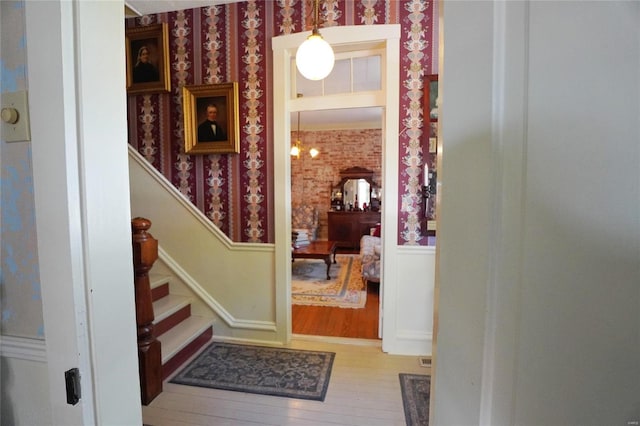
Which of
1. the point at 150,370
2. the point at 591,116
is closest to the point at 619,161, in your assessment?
the point at 591,116

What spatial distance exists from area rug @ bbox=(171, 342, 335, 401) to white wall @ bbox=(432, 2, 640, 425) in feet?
5.61

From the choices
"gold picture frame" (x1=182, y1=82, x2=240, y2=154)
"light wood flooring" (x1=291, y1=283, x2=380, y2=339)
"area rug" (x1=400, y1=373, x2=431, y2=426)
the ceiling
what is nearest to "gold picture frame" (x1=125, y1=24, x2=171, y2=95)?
"gold picture frame" (x1=182, y1=82, x2=240, y2=154)

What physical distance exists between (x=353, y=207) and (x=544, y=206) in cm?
626

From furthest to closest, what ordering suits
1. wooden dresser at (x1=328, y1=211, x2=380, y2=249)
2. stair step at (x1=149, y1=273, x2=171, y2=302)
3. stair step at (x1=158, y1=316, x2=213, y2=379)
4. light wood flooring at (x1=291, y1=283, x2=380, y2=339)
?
wooden dresser at (x1=328, y1=211, x2=380, y2=249) < light wood flooring at (x1=291, y1=283, x2=380, y2=339) < stair step at (x1=149, y1=273, x2=171, y2=302) < stair step at (x1=158, y1=316, x2=213, y2=379)

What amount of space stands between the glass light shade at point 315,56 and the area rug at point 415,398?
216 centimetres

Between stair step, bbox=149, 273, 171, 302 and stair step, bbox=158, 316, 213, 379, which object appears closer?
stair step, bbox=158, 316, 213, 379

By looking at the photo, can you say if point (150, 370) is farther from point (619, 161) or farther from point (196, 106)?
point (619, 161)

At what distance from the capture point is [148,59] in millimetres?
2535

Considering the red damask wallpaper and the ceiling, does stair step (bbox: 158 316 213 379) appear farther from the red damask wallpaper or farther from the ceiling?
the ceiling

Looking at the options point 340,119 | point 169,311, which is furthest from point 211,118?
point 340,119

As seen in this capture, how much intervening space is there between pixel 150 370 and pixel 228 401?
533mm

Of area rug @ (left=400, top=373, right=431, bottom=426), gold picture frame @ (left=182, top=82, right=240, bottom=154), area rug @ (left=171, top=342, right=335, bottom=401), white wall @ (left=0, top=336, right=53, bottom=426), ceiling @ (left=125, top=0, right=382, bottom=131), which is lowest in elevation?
area rug @ (left=400, top=373, right=431, bottom=426)

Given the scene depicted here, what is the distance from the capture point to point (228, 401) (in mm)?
1754

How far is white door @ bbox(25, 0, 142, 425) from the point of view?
549 mm
